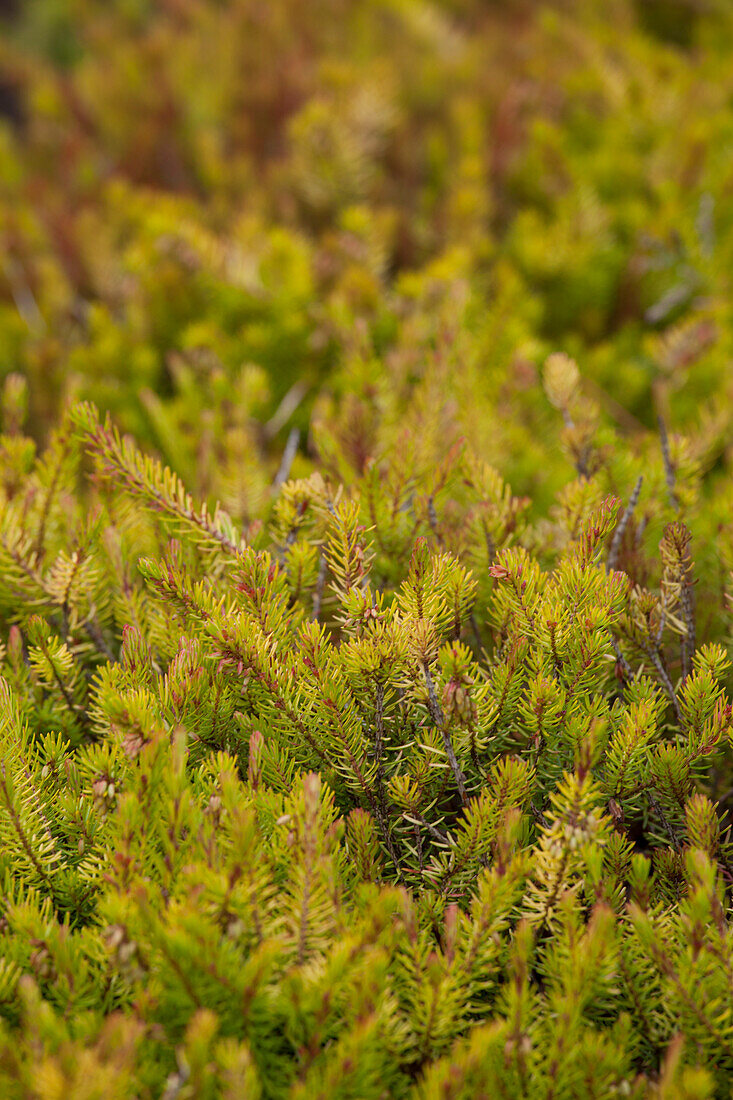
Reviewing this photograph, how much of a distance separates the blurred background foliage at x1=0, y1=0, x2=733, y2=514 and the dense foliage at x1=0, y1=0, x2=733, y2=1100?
0.02m

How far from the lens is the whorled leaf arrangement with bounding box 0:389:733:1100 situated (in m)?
0.87

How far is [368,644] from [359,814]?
0.23m

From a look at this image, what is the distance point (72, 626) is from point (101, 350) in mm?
1162

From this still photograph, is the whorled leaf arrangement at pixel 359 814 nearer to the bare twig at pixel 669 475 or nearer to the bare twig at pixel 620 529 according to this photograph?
the bare twig at pixel 620 529

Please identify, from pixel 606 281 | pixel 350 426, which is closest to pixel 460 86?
pixel 606 281

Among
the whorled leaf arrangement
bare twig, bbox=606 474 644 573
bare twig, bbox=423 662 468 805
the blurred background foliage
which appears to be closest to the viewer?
the whorled leaf arrangement

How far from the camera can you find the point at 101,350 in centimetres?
226

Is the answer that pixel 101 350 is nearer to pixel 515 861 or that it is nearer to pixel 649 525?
pixel 649 525

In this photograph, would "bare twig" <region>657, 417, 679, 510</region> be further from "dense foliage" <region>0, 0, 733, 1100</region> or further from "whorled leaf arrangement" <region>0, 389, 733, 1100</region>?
"whorled leaf arrangement" <region>0, 389, 733, 1100</region>

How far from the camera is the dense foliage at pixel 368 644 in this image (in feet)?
2.94

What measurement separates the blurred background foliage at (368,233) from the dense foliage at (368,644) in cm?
2

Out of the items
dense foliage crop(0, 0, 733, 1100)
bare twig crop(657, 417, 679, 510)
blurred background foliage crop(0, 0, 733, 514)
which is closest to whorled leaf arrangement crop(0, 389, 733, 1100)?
dense foliage crop(0, 0, 733, 1100)

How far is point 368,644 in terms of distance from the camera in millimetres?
1036

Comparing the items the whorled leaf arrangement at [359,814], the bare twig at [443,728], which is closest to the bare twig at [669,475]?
the whorled leaf arrangement at [359,814]
